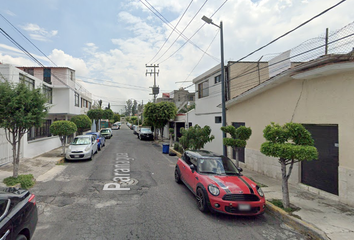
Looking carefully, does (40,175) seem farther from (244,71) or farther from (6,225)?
(244,71)

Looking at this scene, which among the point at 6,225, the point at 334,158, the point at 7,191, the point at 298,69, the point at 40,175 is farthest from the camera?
the point at 40,175

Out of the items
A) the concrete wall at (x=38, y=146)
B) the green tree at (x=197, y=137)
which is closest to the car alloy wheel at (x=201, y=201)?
the green tree at (x=197, y=137)

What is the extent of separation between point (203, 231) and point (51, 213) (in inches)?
150

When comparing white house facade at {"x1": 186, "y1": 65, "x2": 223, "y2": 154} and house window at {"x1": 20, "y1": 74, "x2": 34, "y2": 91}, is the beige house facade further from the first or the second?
house window at {"x1": 20, "y1": 74, "x2": 34, "y2": 91}

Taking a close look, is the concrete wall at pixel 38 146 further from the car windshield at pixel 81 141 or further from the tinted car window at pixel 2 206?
the tinted car window at pixel 2 206

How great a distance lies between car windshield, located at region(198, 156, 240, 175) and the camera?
608 centimetres

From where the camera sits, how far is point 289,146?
16.1ft

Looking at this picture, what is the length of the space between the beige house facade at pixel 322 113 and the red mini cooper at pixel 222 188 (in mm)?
2620

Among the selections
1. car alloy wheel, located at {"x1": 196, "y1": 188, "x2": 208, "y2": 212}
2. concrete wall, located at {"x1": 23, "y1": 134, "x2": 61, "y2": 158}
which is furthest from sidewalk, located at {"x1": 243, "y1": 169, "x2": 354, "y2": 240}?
concrete wall, located at {"x1": 23, "y1": 134, "x2": 61, "y2": 158}

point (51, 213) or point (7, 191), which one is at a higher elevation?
point (7, 191)

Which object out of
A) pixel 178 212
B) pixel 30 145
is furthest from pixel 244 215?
pixel 30 145

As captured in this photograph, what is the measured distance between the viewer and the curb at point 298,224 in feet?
13.7

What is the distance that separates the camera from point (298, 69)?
262 inches

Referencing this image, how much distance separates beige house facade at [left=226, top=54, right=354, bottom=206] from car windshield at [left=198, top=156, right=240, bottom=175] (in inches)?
111
